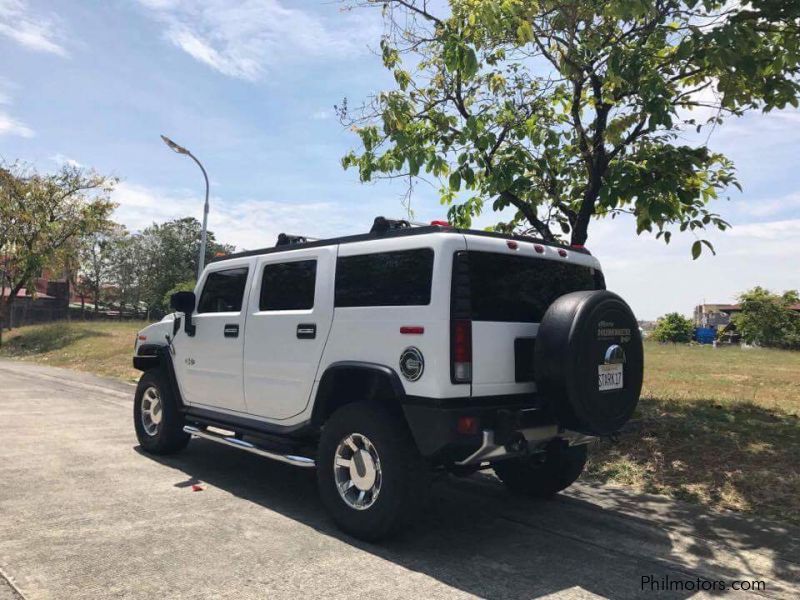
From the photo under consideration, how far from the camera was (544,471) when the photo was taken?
5.65m

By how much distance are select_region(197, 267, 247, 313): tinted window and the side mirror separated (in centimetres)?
9

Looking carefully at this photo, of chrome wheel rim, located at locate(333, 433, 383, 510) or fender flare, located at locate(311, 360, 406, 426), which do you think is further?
chrome wheel rim, located at locate(333, 433, 383, 510)

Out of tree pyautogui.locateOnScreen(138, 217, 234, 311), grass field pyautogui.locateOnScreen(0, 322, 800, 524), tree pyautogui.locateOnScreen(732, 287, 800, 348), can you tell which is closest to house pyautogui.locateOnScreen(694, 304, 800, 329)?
tree pyautogui.locateOnScreen(732, 287, 800, 348)

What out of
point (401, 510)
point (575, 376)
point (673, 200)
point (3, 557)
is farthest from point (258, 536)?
point (673, 200)

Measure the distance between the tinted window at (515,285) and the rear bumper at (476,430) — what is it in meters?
0.63

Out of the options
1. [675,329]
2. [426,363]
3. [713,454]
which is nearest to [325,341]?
[426,363]

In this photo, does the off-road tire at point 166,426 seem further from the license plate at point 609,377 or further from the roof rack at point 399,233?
the license plate at point 609,377

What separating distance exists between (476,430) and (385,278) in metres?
1.33

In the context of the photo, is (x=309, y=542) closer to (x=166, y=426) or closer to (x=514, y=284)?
(x=514, y=284)

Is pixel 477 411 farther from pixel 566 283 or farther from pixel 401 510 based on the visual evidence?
pixel 566 283

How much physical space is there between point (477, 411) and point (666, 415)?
4996 millimetres

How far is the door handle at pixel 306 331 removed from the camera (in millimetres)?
5141

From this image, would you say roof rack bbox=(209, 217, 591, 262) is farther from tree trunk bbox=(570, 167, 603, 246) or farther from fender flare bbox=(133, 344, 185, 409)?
tree trunk bbox=(570, 167, 603, 246)

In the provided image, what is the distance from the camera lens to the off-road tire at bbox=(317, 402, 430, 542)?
4266 millimetres
